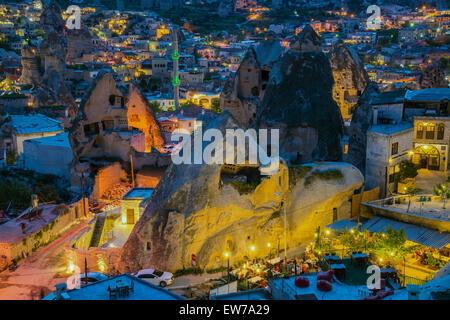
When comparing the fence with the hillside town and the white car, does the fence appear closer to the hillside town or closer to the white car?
the hillside town

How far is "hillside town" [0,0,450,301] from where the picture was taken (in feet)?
63.5

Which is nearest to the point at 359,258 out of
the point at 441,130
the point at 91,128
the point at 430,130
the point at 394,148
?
the point at 394,148

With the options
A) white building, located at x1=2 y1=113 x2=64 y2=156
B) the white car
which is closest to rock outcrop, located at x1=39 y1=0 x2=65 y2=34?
white building, located at x1=2 y1=113 x2=64 y2=156

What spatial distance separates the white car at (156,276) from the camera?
19.3 meters

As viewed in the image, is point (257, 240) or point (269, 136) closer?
point (257, 240)

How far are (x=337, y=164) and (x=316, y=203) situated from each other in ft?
6.58

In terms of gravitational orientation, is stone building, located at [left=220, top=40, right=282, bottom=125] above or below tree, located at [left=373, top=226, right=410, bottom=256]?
above

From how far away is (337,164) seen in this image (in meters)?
23.7

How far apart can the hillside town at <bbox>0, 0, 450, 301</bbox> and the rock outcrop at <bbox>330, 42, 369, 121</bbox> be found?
0.09 meters

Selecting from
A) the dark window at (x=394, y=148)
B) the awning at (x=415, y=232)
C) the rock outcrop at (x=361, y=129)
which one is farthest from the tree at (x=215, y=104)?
the awning at (x=415, y=232)

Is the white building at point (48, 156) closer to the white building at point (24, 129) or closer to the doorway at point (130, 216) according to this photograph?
the white building at point (24, 129)

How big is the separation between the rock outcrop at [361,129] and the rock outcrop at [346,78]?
24.0ft

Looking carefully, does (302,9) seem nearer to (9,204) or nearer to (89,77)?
(89,77)
